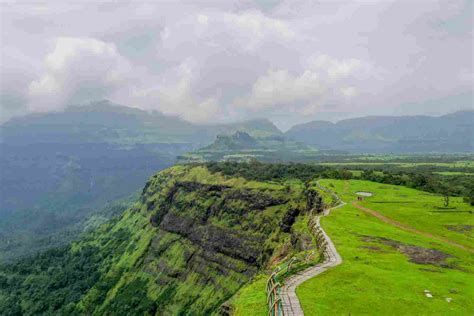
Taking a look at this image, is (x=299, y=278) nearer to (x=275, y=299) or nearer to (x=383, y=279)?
(x=275, y=299)

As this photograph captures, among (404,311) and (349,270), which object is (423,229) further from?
(404,311)

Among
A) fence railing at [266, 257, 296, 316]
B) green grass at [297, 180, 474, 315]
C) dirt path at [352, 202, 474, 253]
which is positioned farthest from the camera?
dirt path at [352, 202, 474, 253]

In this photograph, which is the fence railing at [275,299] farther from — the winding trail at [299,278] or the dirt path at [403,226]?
the dirt path at [403,226]

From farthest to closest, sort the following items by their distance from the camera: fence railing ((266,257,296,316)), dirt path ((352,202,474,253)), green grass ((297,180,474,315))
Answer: dirt path ((352,202,474,253))
green grass ((297,180,474,315))
fence railing ((266,257,296,316))

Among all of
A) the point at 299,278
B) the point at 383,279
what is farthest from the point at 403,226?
the point at 299,278

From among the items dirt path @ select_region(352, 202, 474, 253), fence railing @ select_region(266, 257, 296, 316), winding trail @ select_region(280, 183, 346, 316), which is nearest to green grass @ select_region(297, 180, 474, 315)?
winding trail @ select_region(280, 183, 346, 316)

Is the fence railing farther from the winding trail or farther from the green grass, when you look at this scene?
the green grass

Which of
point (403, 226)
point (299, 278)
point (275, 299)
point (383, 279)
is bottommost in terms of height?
point (403, 226)

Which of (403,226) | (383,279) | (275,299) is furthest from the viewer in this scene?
(403,226)

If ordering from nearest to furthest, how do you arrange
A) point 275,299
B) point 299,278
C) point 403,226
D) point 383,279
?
point 275,299, point 383,279, point 299,278, point 403,226
